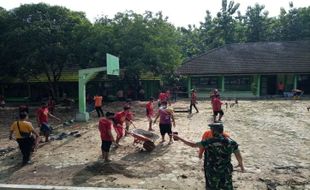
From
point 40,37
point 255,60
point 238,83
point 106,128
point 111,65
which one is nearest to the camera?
point 106,128

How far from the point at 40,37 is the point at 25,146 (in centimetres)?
1624

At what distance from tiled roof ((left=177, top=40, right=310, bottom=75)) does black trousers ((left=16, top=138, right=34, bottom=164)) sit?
2285cm

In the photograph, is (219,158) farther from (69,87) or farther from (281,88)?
(69,87)

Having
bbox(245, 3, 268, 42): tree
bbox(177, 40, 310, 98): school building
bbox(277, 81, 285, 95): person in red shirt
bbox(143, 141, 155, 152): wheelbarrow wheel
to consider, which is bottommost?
bbox(143, 141, 155, 152): wheelbarrow wheel

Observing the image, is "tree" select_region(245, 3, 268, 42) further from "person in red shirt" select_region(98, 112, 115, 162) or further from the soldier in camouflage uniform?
the soldier in camouflage uniform

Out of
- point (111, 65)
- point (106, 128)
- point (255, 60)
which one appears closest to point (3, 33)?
point (111, 65)

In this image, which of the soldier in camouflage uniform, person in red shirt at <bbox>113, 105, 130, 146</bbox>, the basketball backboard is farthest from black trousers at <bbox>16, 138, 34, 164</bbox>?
the basketball backboard

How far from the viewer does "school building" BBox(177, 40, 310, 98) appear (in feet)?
99.8

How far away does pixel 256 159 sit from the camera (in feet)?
29.6

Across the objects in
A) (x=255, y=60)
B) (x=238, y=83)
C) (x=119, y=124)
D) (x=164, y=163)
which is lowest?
(x=164, y=163)

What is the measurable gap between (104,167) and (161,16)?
2038 cm

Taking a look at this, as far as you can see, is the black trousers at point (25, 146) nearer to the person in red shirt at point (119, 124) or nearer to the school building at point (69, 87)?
the person in red shirt at point (119, 124)

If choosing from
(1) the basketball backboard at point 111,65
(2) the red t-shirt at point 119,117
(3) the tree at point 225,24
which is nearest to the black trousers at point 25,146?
(2) the red t-shirt at point 119,117

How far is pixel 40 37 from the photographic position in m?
23.7
